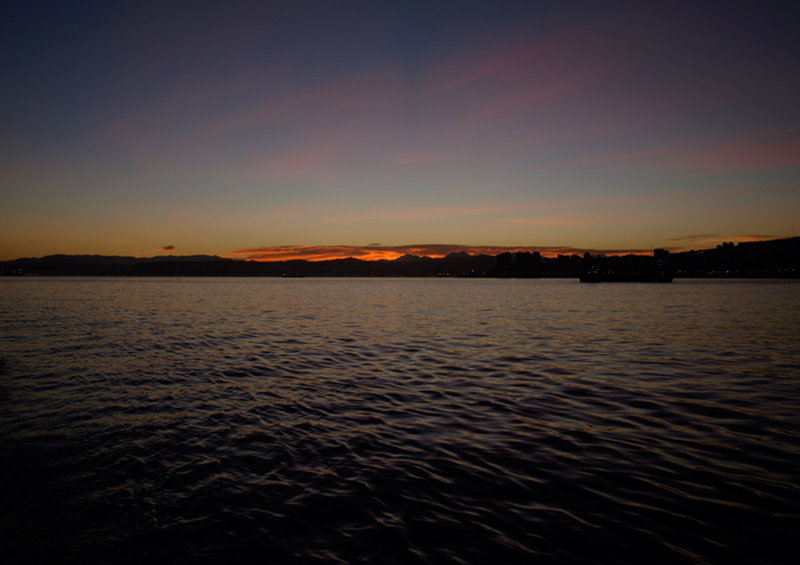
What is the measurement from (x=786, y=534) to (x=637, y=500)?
7.10ft

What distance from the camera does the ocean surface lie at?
711cm

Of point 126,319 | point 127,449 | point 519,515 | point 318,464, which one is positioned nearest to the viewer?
point 519,515

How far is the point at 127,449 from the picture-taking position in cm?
1141

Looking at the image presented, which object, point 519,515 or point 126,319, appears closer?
point 519,515

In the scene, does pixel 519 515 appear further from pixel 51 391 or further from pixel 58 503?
pixel 51 391

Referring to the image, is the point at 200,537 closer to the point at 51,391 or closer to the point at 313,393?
the point at 313,393

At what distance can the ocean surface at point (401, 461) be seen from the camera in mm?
7105

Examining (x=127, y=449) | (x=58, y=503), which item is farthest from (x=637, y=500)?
(x=127, y=449)

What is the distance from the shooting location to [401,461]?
34.1 feet

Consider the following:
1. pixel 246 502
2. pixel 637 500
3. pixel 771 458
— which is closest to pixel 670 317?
pixel 771 458

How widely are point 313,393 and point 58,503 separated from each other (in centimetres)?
932

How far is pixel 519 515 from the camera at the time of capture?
788cm

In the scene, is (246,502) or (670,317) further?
(670,317)

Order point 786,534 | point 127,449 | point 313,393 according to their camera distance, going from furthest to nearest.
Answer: point 313,393 < point 127,449 < point 786,534
